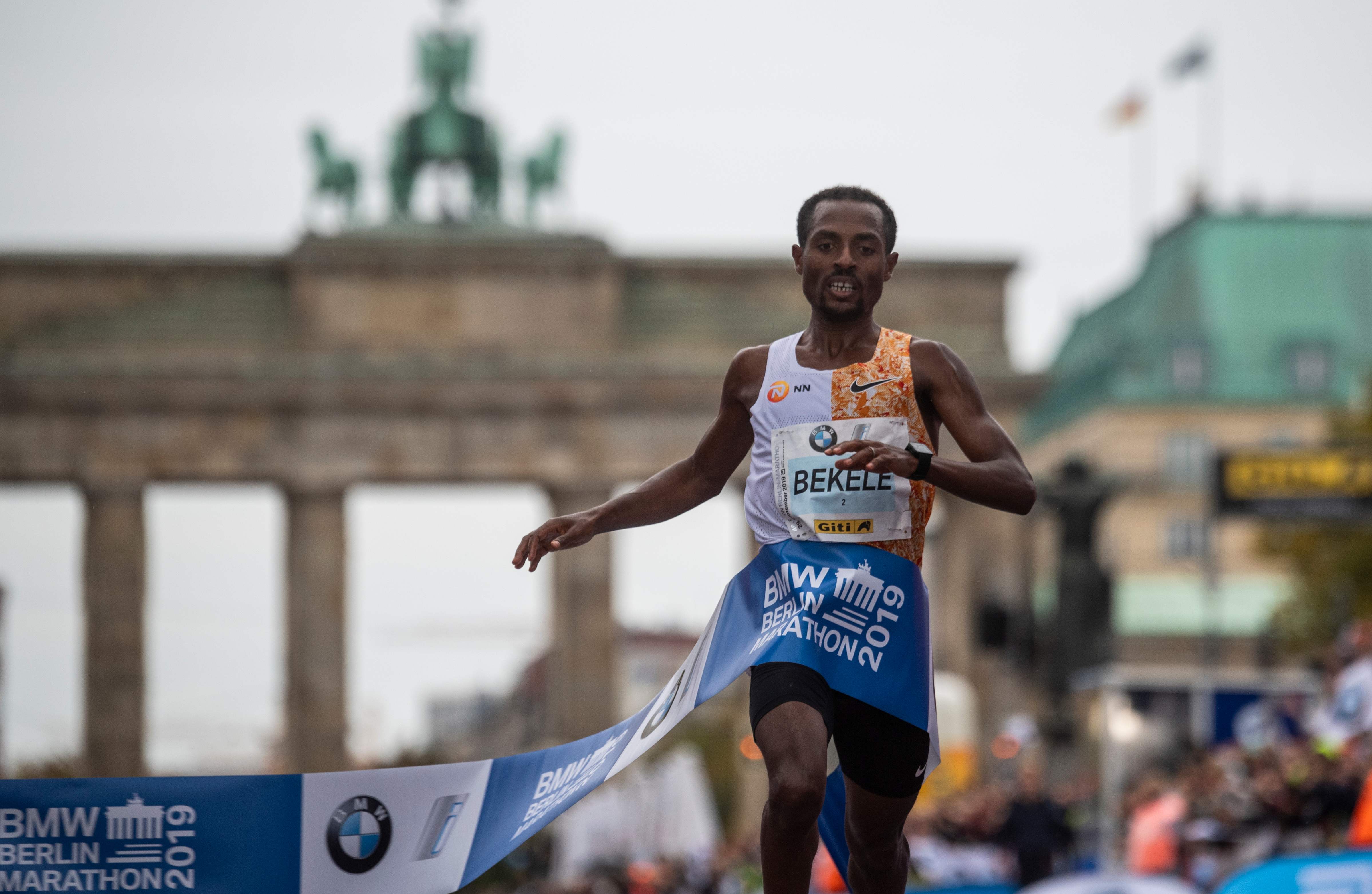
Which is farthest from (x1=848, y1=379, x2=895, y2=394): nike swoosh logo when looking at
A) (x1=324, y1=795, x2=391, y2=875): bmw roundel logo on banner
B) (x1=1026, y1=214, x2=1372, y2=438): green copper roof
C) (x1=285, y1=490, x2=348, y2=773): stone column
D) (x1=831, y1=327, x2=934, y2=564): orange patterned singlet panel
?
(x1=1026, y1=214, x2=1372, y2=438): green copper roof

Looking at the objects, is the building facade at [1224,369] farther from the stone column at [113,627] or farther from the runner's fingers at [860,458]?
the runner's fingers at [860,458]

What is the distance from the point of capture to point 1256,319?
7150cm

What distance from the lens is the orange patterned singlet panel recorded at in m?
4.69

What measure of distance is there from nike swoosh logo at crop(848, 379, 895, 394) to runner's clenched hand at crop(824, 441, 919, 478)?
37 cm

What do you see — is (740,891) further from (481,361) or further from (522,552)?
(481,361)

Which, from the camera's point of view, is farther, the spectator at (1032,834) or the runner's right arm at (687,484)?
the spectator at (1032,834)

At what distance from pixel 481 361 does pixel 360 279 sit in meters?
3.21

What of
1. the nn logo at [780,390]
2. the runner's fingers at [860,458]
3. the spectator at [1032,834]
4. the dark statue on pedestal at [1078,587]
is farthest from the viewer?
the dark statue on pedestal at [1078,587]

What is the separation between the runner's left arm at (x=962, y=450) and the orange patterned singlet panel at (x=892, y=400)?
0.04m

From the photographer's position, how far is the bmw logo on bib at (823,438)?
4668mm

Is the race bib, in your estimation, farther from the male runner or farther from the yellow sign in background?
the yellow sign in background

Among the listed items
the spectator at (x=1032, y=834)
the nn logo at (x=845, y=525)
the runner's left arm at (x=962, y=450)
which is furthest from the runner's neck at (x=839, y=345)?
the spectator at (x=1032, y=834)

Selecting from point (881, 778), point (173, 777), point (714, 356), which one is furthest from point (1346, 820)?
point (714, 356)

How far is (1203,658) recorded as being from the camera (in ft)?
181
